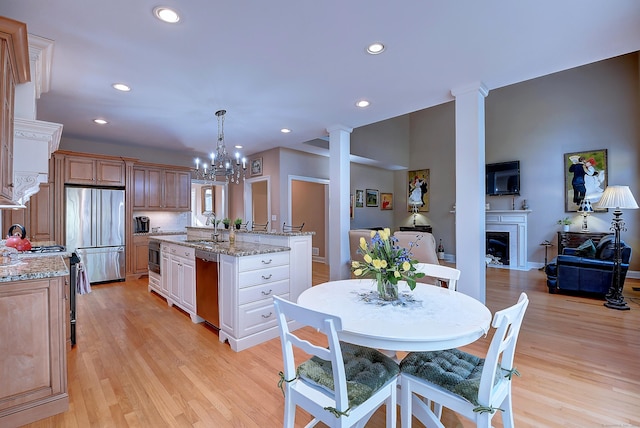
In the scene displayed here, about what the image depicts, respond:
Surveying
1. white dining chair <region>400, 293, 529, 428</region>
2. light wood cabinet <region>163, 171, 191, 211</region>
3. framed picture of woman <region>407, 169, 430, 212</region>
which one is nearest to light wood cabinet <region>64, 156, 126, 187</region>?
light wood cabinet <region>163, 171, 191, 211</region>

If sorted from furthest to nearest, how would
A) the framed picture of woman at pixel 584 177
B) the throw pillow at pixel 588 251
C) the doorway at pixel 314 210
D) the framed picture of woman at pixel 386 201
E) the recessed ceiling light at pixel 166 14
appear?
1. the framed picture of woman at pixel 386 201
2. the doorway at pixel 314 210
3. the framed picture of woman at pixel 584 177
4. the throw pillow at pixel 588 251
5. the recessed ceiling light at pixel 166 14

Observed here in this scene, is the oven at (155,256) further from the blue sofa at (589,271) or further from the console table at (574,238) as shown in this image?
the console table at (574,238)

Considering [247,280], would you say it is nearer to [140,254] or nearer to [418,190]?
[140,254]

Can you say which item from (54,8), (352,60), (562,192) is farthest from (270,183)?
(562,192)

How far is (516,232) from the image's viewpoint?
6.65m

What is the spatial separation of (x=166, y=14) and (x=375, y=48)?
1.54 m

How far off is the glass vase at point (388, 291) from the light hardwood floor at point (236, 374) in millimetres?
753

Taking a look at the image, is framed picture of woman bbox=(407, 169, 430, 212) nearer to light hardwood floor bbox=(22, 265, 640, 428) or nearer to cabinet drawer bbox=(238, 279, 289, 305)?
light hardwood floor bbox=(22, 265, 640, 428)

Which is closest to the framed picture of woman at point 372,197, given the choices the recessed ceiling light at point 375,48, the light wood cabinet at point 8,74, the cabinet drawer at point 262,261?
the cabinet drawer at point 262,261

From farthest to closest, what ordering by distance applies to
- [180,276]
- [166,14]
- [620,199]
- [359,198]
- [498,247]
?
[359,198] < [498,247] < [620,199] < [180,276] < [166,14]

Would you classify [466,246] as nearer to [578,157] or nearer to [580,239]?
[580,239]

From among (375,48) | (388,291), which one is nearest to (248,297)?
(388,291)

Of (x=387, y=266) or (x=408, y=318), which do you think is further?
(x=387, y=266)

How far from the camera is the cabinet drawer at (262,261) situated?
8.69 feet
